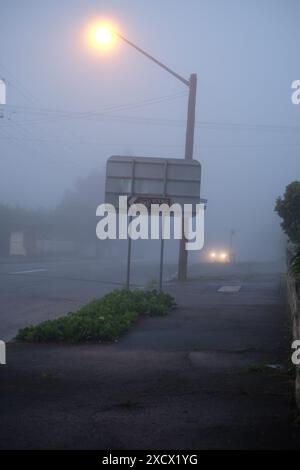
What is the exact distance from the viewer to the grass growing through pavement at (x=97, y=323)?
10984 mm

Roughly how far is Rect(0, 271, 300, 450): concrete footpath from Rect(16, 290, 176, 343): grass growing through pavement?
36cm

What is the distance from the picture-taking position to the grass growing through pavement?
10984 millimetres

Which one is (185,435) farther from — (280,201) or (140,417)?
(280,201)

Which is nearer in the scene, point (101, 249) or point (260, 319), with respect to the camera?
point (260, 319)

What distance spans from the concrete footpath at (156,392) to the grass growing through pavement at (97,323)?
36 cm

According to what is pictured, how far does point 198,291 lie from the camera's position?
859 inches

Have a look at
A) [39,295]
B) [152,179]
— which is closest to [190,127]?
[152,179]

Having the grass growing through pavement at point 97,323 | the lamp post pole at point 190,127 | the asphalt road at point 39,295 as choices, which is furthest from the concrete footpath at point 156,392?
the lamp post pole at point 190,127

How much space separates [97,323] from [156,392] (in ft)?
13.9

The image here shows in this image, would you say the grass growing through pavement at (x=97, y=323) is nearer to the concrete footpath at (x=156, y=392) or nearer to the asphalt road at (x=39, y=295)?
the concrete footpath at (x=156, y=392)

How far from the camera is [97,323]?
1134cm

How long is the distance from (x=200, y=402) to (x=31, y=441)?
191cm

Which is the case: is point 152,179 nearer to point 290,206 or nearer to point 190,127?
point 290,206

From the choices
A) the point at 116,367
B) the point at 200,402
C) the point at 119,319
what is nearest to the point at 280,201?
the point at 119,319
